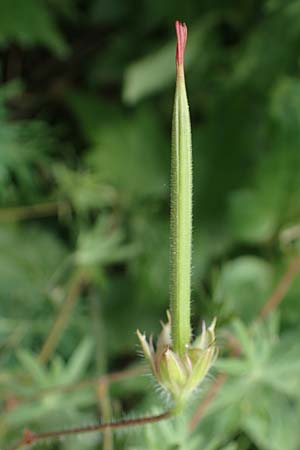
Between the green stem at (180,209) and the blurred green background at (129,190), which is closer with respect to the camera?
the green stem at (180,209)

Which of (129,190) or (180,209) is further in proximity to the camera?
(129,190)

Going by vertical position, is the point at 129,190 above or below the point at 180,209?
above

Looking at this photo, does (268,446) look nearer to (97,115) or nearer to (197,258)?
(197,258)

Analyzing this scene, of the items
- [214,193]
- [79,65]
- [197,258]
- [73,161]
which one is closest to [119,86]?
[79,65]

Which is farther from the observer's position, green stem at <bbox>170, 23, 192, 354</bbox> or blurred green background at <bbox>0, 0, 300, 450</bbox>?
blurred green background at <bbox>0, 0, 300, 450</bbox>
